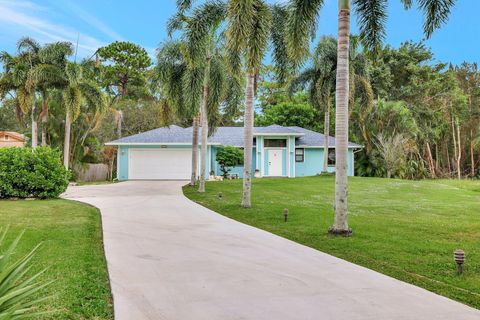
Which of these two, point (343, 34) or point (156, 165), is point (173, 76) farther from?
point (343, 34)

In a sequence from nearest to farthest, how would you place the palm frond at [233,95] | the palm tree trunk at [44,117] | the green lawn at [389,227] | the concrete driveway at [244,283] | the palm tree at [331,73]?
1. the concrete driveway at [244,283]
2. the green lawn at [389,227]
3. the palm frond at [233,95]
4. the palm tree trunk at [44,117]
5. the palm tree at [331,73]

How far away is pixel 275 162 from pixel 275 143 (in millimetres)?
1304

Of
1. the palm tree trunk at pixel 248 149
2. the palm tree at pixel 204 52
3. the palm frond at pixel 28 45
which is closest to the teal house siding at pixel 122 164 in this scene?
the palm frond at pixel 28 45

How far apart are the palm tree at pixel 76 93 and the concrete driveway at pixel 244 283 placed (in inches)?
561

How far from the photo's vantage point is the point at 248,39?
1113cm

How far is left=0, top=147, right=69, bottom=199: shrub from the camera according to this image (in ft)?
48.4

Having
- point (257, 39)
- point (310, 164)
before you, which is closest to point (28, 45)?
point (257, 39)

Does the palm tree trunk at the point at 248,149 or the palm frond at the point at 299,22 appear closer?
the palm frond at the point at 299,22

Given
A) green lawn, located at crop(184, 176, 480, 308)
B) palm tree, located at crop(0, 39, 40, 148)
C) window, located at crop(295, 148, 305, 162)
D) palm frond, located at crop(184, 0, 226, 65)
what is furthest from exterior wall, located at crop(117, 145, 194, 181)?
palm frond, located at crop(184, 0, 226, 65)

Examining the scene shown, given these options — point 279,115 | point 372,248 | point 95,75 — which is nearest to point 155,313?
point 372,248

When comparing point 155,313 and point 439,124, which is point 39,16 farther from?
point 439,124

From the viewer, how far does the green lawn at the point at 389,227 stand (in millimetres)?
5591

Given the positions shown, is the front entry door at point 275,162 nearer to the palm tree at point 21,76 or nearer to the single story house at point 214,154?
the single story house at point 214,154

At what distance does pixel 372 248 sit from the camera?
704 cm
